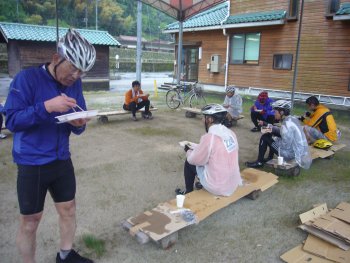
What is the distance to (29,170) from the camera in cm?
207

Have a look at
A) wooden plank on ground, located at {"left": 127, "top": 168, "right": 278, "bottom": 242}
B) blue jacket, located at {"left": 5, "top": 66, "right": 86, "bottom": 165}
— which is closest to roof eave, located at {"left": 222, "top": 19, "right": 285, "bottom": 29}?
wooden plank on ground, located at {"left": 127, "top": 168, "right": 278, "bottom": 242}

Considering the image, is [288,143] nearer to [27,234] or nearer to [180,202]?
[180,202]

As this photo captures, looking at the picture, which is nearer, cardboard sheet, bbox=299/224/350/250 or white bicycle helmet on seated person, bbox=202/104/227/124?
cardboard sheet, bbox=299/224/350/250

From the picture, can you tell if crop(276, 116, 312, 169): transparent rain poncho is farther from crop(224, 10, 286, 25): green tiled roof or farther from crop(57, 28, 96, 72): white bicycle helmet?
crop(224, 10, 286, 25): green tiled roof

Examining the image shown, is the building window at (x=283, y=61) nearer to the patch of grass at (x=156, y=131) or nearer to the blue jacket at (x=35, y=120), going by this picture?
the patch of grass at (x=156, y=131)

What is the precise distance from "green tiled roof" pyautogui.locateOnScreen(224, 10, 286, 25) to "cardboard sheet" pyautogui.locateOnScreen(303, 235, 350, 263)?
10499 millimetres

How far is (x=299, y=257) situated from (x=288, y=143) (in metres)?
2.30

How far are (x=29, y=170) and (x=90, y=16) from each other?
4840cm

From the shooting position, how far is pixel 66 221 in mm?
2406

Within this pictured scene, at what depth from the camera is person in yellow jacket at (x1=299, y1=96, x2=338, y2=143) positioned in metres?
5.49

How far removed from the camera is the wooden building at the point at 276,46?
10.8m

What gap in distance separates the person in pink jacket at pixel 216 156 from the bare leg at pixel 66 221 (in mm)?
1386

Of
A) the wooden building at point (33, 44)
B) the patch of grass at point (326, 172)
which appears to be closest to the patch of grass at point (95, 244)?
the patch of grass at point (326, 172)

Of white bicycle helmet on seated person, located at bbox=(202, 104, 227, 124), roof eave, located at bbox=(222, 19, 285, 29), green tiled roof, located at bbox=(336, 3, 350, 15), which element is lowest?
white bicycle helmet on seated person, located at bbox=(202, 104, 227, 124)
